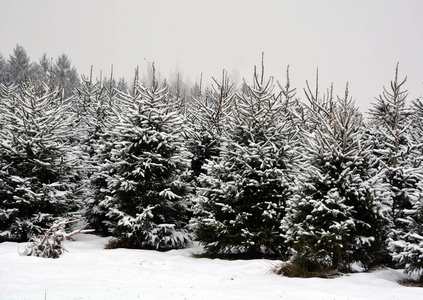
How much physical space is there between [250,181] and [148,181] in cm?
357

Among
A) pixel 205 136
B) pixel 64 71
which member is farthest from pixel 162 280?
pixel 64 71

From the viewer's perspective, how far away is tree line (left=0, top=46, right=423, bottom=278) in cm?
850

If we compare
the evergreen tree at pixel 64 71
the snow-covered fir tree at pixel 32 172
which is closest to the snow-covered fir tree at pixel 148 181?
the snow-covered fir tree at pixel 32 172

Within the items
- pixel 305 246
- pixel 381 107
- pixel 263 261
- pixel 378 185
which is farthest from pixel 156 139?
pixel 381 107

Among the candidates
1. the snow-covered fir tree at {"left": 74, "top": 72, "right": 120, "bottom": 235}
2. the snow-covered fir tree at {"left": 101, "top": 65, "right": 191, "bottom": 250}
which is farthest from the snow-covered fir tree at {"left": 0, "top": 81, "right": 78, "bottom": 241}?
the snow-covered fir tree at {"left": 101, "top": 65, "right": 191, "bottom": 250}

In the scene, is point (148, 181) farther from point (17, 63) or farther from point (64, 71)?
point (64, 71)

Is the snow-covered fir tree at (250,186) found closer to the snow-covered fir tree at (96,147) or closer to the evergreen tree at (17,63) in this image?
the snow-covered fir tree at (96,147)

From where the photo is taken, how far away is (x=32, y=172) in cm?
1296

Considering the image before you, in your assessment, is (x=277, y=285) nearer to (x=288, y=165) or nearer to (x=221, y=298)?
(x=221, y=298)

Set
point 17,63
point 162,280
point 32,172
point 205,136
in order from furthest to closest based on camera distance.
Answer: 1. point 17,63
2. point 205,136
3. point 32,172
4. point 162,280

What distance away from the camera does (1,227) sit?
12.7 meters

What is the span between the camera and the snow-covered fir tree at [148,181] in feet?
38.4

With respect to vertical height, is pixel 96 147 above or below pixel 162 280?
above

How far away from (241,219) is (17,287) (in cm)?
582
